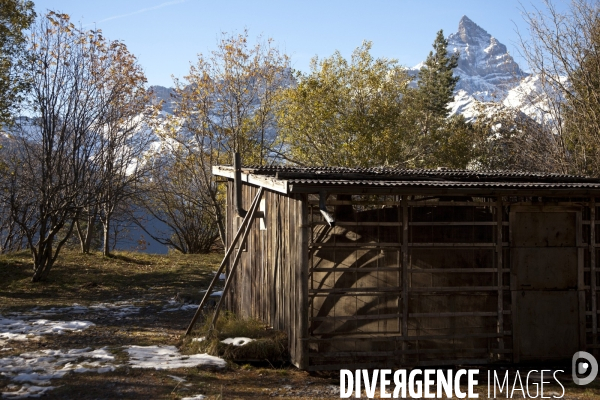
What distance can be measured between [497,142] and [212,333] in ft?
74.3

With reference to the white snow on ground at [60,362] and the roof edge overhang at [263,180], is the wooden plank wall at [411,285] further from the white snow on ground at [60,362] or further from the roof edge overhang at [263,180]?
the white snow on ground at [60,362]

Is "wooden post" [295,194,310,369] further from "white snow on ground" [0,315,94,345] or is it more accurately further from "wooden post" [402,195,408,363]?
"white snow on ground" [0,315,94,345]

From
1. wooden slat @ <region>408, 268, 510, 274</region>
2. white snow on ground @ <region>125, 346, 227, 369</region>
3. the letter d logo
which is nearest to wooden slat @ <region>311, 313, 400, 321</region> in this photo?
wooden slat @ <region>408, 268, 510, 274</region>

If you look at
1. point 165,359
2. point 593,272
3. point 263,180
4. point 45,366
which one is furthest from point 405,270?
point 45,366

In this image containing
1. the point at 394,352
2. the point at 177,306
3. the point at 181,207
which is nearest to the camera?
the point at 394,352

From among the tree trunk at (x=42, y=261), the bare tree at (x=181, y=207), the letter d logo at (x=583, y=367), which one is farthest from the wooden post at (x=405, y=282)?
the bare tree at (x=181, y=207)

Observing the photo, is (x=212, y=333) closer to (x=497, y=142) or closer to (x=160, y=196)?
(x=160, y=196)

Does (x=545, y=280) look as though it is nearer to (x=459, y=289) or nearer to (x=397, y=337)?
(x=459, y=289)

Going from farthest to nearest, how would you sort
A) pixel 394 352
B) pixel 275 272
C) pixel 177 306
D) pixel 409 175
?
pixel 177 306
pixel 409 175
pixel 275 272
pixel 394 352

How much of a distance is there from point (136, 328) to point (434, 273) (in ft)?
17.4

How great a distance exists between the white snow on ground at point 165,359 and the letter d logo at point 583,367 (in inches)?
185

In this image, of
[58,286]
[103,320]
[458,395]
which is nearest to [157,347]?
[103,320]

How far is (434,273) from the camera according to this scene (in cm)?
818

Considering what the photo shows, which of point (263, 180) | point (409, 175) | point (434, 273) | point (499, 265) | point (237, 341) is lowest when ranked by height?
point (237, 341)
